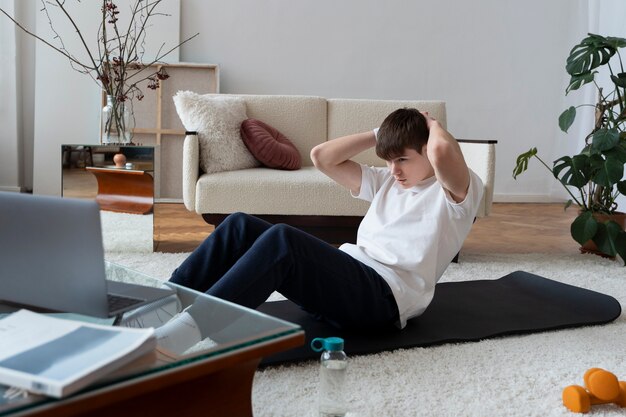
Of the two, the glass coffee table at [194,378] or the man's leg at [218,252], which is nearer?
the glass coffee table at [194,378]

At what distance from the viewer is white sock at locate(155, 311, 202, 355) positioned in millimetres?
1169

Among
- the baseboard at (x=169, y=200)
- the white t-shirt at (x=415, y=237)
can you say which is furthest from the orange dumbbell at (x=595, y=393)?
the baseboard at (x=169, y=200)

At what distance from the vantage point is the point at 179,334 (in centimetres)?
124

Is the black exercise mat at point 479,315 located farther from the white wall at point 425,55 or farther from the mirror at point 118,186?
the white wall at point 425,55

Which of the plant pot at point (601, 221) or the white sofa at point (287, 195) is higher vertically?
the white sofa at point (287, 195)

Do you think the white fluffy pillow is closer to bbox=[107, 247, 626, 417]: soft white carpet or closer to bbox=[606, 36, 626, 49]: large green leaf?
bbox=[107, 247, 626, 417]: soft white carpet

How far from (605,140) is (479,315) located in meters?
1.64

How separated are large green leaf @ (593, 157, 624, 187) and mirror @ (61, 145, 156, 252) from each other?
2291 millimetres

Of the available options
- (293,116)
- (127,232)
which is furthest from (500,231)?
(127,232)

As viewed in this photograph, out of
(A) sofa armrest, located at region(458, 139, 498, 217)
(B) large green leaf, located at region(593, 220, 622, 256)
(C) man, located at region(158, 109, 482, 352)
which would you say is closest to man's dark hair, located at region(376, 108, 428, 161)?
(C) man, located at region(158, 109, 482, 352)

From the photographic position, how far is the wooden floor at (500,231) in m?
4.12

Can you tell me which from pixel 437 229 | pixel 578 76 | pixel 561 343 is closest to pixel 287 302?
pixel 437 229

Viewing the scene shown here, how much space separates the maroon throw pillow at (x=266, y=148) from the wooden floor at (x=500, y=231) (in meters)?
0.62

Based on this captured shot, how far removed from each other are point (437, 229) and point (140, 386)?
1233 mm
